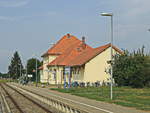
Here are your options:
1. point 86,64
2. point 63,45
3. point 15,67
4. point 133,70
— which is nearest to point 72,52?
point 63,45

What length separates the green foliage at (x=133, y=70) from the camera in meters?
52.9

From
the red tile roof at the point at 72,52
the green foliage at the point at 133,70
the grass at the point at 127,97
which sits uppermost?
the red tile roof at the point at 72,52

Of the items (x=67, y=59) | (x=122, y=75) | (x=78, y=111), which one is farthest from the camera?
(x=67, y=59)

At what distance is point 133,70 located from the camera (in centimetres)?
5303

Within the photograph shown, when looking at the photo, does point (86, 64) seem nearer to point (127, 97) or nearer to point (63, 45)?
point (127, 97)

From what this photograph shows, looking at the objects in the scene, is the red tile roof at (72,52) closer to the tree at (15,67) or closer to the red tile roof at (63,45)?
the red tile roof at (63,45)

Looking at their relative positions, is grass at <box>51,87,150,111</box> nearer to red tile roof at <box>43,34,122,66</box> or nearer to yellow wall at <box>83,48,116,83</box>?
yellow wall at <box>83,48,116,83</box>

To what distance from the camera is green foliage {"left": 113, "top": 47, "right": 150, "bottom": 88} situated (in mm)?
52906

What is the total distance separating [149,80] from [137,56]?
13.2 ft

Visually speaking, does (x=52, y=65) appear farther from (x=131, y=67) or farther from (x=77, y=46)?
(x=131, y=67)

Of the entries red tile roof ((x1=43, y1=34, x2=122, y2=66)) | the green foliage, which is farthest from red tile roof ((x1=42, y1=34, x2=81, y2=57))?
the green foliage

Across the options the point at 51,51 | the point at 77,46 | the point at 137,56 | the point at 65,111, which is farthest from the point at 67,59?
the point at 65,111

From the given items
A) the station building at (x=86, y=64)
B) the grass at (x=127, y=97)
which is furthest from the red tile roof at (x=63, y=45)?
the grass at (x=127, y=97)

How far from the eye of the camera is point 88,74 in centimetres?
6638
